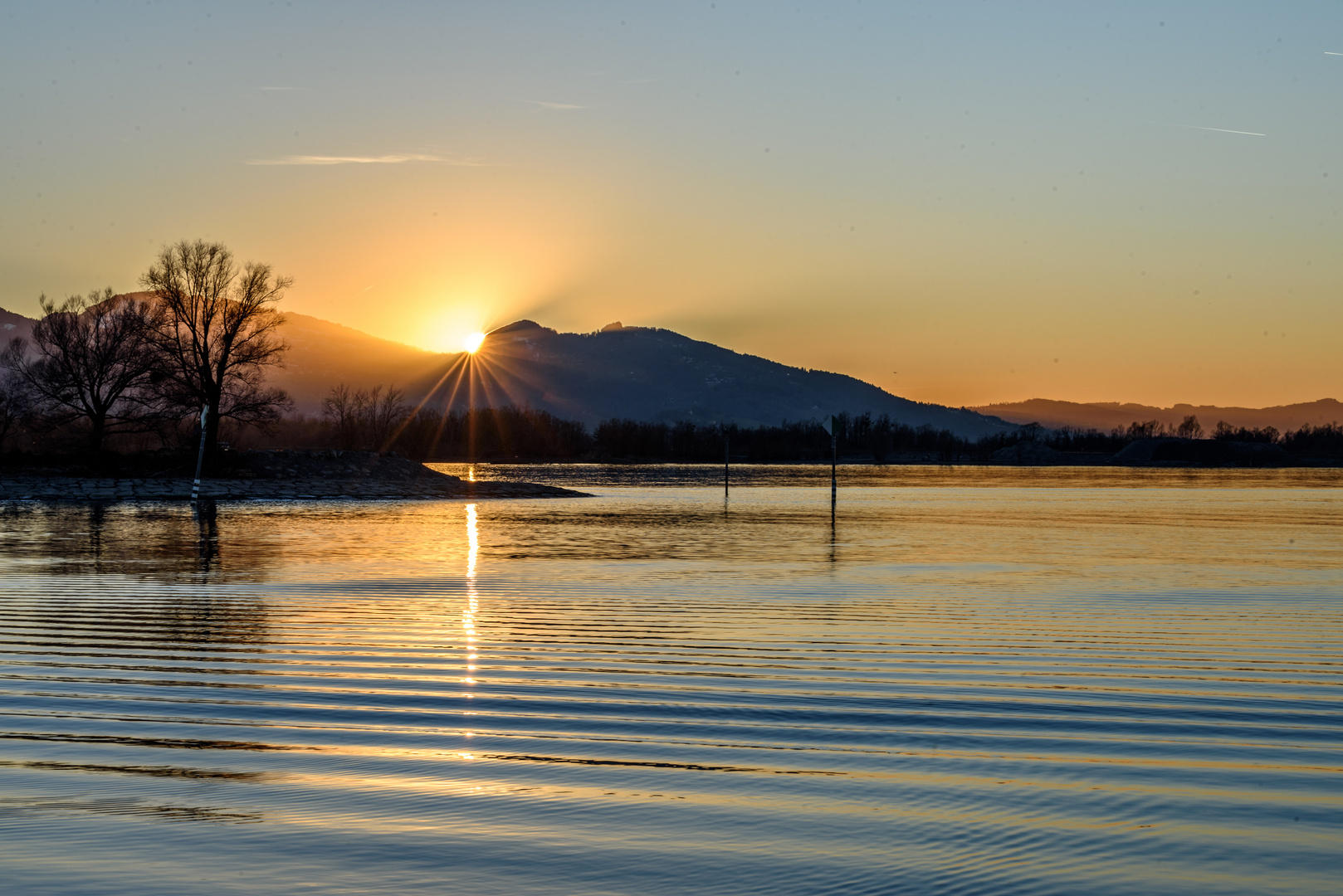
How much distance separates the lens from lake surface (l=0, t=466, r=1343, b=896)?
208 inches

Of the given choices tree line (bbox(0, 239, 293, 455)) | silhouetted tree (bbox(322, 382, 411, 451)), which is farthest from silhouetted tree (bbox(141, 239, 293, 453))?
silhouetted tree (bbox(322, 382, 411, 451))

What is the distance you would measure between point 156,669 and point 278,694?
1769 millimetres

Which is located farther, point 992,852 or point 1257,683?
point 1257,683

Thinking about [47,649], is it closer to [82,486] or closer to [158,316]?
[82,486]

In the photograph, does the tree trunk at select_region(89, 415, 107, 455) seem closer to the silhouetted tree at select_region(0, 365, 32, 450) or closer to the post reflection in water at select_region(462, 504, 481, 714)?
the silhouetted tree at select_region(0, 365, 32, 450)

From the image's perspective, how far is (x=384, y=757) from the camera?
7082 millimetres

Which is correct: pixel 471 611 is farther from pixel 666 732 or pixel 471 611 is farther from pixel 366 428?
pixel 366 428

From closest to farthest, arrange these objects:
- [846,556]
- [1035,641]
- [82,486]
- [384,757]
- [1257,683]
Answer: [384,757] → [1257,683] → [1035,641] → [846,556] → [82,486]

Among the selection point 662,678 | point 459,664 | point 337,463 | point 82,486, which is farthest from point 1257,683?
point 337,463

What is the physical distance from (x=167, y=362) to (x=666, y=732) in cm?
6157

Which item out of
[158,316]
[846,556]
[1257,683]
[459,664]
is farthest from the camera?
[158,316]

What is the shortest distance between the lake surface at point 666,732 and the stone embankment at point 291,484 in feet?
110

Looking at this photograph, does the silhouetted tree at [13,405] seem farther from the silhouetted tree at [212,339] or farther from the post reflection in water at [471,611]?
the post reflection in water at [471,611]

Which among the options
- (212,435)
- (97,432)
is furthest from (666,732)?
(97,432)
